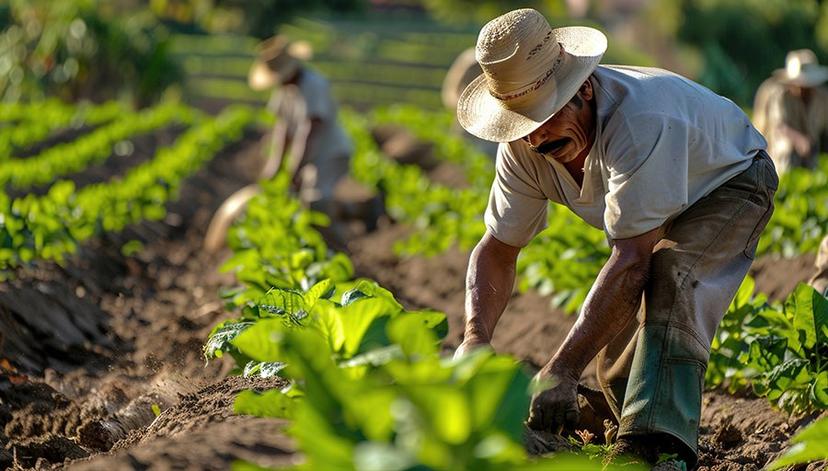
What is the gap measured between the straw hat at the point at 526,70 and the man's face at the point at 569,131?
0.07m

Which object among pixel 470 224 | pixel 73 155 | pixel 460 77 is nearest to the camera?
pixel 470 224

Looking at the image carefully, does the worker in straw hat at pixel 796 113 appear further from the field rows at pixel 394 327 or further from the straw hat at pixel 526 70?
the straw hat at pixel 526 70

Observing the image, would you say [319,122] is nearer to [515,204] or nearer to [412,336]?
[515,204]

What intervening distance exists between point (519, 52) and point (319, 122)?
23.5ft

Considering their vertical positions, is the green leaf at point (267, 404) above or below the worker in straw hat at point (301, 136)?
above

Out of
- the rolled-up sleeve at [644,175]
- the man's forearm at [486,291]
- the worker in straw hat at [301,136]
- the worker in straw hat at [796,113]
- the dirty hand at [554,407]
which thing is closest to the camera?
the dirty hand at [554,407]

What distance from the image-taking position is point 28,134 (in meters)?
15.6

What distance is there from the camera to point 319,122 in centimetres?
1080

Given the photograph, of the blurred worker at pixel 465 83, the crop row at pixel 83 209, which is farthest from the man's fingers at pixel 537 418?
the blurred worker at pixel 465 83

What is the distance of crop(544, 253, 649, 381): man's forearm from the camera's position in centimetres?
358

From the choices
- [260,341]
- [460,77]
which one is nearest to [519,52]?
[260,341]

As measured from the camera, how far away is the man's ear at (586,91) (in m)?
3.80

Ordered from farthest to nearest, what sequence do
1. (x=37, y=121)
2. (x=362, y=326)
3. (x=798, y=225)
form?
1. (x=37, y=121)
2. (x=798, y=225)
3. (x=362, y=326)

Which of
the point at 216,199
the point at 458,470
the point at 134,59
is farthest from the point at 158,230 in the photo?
the point at 134,59
